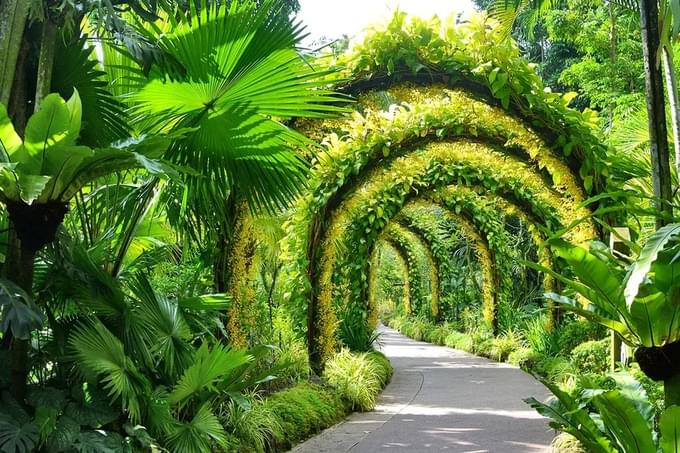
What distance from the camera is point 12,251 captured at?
3320 mm

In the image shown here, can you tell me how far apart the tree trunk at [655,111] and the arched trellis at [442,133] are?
275cm

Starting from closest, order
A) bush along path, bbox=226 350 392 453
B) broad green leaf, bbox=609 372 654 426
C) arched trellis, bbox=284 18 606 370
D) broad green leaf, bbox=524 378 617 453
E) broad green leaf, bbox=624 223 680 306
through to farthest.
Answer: broad green leaf, bbox=624 223 680 306 < broad green leaf, bbox=524 378 617 453 < broad green leaf, bbox=609 372 654 426 < bush along path, bbox=226 350 392 453 < arched trellis, bbox=284 18 606 370

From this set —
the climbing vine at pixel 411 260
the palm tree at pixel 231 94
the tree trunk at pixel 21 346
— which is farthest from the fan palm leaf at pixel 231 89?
the climbing vine at pixel 411 260

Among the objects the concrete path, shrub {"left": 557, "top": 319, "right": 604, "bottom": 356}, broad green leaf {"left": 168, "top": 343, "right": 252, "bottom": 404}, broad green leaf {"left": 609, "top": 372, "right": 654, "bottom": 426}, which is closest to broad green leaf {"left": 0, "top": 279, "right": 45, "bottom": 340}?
broad green leaf {"left": 168, "top": 343, "right": 252, "bottom": 404}

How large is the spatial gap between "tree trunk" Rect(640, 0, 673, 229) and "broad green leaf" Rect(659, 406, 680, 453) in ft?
3.58

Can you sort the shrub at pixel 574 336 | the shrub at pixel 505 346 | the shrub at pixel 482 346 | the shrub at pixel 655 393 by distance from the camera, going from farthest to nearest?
the shrub at pixel 482 346 < the shrub at pixel 505 346 < the shrub at pixel 574 336 < the shrub at pixel 655 393

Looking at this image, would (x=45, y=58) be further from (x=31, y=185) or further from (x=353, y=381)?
(x=353, y=381)

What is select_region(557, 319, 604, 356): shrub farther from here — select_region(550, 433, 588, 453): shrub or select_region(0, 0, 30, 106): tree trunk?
select_region(0, 0, 30, 106): tree trunk

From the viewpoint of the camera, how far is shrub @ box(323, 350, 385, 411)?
7.80 metres

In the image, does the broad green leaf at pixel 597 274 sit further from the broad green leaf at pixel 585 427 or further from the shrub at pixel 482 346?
the shrub at pixel 482 346

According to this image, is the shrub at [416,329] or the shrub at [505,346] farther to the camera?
the shrub at [416,329]

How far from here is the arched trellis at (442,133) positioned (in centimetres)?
616

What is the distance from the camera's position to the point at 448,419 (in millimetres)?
7258

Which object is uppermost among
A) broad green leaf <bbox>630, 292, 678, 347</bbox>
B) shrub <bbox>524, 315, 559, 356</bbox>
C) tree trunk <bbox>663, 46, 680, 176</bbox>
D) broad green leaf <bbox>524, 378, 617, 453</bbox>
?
tree trunk <bbox>663, 46, 680, 176</bbox>
